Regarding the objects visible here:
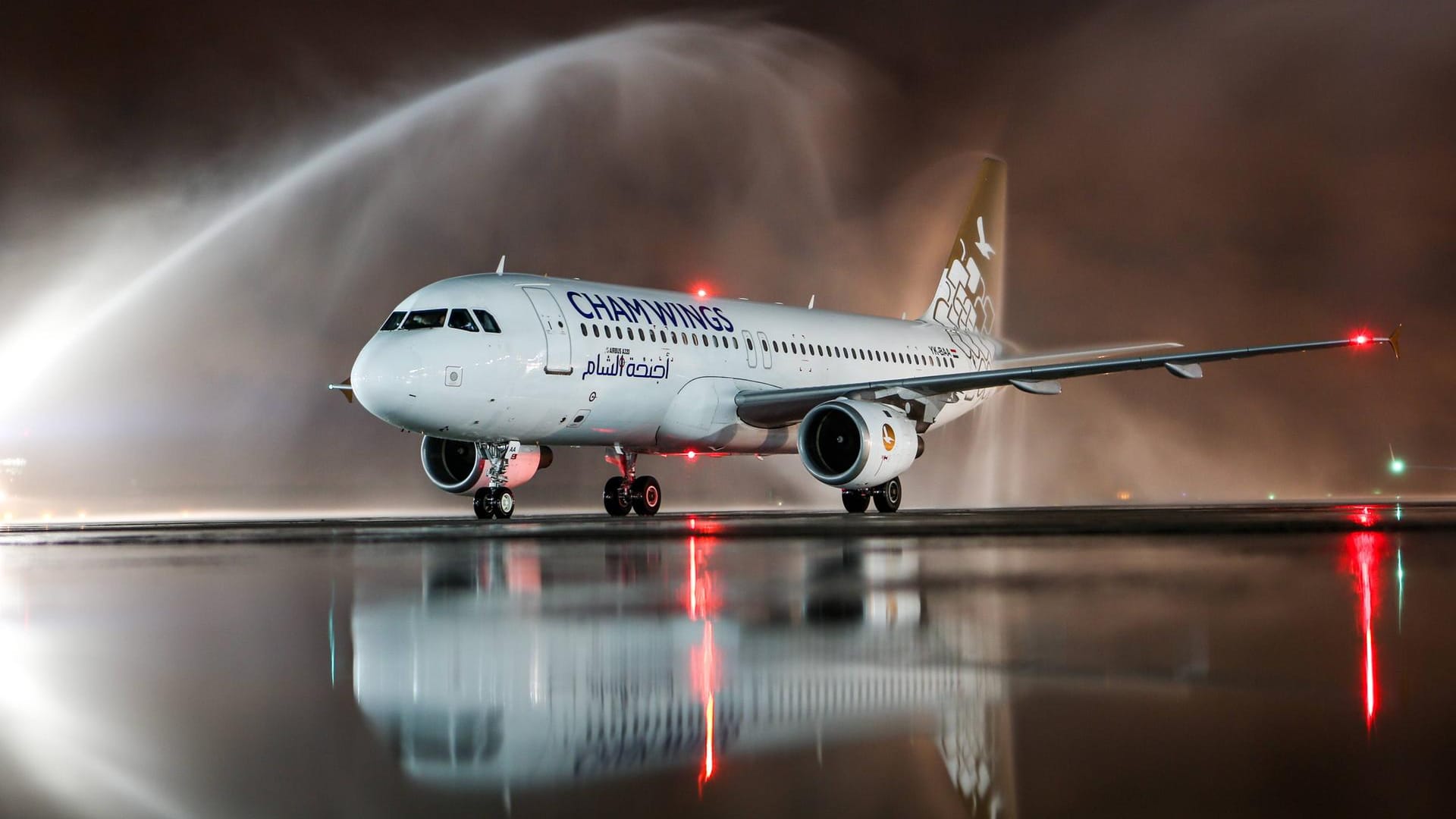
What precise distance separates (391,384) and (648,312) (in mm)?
5594

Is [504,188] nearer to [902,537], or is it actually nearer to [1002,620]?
[902,537]

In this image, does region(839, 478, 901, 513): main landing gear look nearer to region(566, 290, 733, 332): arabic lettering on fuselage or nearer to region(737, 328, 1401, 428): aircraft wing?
region(737, 328, 1401, 428): aircraft wing

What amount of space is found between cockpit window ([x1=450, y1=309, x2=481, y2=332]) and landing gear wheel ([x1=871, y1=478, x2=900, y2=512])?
8705mm

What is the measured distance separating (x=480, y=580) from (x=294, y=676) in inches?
194

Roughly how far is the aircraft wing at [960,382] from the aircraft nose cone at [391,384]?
7018mm

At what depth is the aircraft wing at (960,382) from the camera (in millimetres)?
24922

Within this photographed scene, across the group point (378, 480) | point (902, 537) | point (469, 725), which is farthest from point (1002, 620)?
point (378, 480)

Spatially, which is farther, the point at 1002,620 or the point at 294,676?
the point at 1002,620

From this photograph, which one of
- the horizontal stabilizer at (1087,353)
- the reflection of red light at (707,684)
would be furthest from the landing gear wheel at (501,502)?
the reflection of red light at (707,684)

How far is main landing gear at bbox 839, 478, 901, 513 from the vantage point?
2725 cm

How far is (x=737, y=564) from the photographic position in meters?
12.6

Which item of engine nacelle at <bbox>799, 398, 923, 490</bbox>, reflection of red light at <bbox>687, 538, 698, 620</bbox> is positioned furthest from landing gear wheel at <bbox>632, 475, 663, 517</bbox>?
reflection of red light at <bbox>687, 538, 698, 620</bbox>

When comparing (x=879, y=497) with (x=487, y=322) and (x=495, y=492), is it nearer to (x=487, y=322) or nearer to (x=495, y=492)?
(x=495, y=492)

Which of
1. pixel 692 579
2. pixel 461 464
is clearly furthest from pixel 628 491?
pixel 692 579
